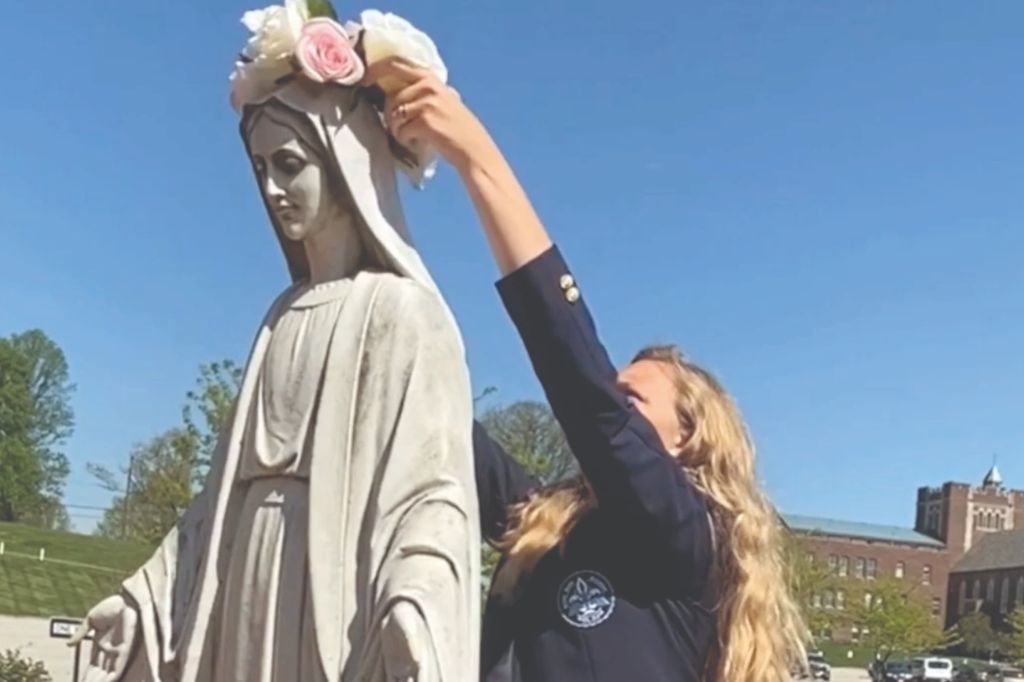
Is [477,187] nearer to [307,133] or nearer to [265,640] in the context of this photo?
[307,133]

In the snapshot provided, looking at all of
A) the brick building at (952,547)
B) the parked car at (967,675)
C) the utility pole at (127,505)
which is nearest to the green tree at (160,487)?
the utility pole at (127,505)

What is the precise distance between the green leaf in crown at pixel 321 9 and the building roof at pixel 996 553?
11936cm

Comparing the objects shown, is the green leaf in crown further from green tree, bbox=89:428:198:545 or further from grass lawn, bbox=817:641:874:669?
grass lawn, bbox=817:641:874:669

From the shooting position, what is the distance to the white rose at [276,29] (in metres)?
3.60

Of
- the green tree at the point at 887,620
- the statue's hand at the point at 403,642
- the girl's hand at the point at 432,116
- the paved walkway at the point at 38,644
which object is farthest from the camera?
the green tree at the point at 887,620

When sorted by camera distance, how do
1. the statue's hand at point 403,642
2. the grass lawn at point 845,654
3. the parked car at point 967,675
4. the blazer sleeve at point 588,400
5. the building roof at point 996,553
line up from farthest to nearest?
the building roof at point 996,553, the grass lawn at point 845,654, the parked car at point 967,675, the blazer sleeve at point 588,400, the statue's hand at point 403,642

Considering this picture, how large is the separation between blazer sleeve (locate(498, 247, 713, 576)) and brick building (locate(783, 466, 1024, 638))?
11045 cm

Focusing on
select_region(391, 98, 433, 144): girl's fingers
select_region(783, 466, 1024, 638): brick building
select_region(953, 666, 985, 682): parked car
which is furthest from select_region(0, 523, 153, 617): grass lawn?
select_region(783, 466, 1024, 638): brick building

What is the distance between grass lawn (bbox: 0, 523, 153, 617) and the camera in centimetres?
4309

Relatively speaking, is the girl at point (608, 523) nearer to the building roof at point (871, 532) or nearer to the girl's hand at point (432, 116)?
the girl's hand at point (432, 116)

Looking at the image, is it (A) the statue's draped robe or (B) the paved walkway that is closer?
(A) the statue's draped robe


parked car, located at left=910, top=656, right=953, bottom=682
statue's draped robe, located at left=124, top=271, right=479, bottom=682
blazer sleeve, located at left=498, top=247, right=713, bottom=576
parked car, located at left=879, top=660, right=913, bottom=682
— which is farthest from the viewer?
parked car, located at left=879, top=660, right=913, bottom=682

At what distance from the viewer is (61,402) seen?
88625mm

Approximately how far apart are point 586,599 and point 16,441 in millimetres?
85279
